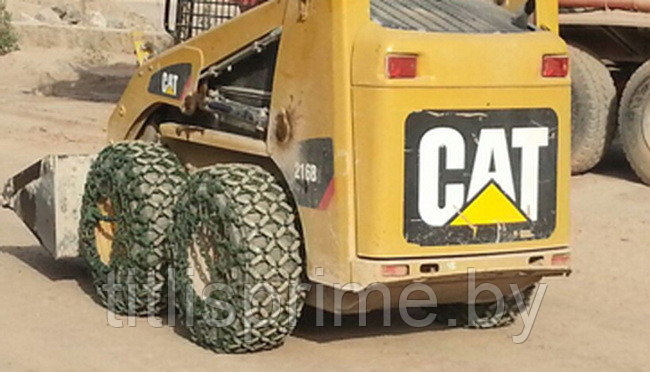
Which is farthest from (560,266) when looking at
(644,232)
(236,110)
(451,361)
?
(644,232)

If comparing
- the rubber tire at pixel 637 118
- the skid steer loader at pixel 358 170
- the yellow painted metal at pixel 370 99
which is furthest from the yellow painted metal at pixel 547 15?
the rubber tire at pixel 637 118

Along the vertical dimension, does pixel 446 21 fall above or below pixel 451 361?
above

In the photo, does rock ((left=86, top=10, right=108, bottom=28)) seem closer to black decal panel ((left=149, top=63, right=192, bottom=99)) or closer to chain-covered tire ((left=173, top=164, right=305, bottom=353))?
black decal panel ((left=149, top=63, right=192, bottom=99))

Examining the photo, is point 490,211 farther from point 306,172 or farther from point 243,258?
point 243,258

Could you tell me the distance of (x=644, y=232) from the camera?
10.6 metres

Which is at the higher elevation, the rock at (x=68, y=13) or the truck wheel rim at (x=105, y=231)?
the rock at (x=68, y=13)

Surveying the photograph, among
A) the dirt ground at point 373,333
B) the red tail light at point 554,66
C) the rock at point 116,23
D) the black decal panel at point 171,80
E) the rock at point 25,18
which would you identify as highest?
the red tail light at point 554,66

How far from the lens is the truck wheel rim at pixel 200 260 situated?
718cm

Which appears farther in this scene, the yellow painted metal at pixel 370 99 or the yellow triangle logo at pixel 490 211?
the yellow triangle logo at pixel 490 211

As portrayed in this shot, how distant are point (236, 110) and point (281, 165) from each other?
542mm

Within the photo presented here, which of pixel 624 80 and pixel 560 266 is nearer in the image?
pixel 560 266

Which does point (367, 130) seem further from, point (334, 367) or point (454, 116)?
point (334, 367)

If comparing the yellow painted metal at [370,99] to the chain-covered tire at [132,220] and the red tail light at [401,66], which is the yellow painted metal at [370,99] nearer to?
the red tail light at [401,66]

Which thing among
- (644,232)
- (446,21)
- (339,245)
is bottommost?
(644,232)
